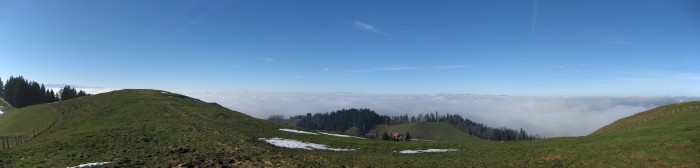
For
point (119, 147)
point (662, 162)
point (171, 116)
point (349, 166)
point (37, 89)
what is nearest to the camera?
point (662, 162)

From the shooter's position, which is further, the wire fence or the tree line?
the tree line

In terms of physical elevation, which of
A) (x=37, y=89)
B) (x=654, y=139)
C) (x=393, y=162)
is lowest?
(x=393, y=162)

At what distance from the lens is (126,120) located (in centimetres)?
5575

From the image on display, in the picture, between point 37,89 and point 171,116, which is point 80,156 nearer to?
point 171,116

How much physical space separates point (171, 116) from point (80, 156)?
1216 inches

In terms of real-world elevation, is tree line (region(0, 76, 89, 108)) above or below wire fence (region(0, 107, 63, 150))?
above

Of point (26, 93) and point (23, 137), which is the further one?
point (26, 93)

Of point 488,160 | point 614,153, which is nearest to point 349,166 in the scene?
point 488,160

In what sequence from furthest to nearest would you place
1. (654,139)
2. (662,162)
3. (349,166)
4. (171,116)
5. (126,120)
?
1. (171,116)
2. (126,120)
3. (654,139)
4. (349,166)
5. (662,162)

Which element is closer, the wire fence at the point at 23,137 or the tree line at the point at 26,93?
the wire fence at the point at 23,137

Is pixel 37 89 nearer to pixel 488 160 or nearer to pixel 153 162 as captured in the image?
pixel 153 162

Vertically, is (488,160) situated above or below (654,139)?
below

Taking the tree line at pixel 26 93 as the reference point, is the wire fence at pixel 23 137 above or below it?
below

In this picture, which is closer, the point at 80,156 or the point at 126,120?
the point at 80,156
